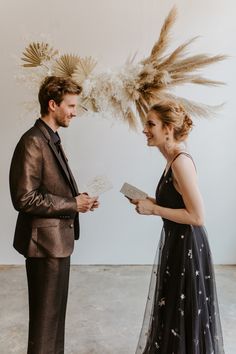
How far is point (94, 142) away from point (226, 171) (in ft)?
4.47

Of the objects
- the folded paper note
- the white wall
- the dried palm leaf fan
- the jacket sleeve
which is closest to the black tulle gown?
the folded paper note

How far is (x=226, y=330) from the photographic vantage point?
2543mm

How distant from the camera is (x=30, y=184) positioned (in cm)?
167

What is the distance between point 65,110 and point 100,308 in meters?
1.69

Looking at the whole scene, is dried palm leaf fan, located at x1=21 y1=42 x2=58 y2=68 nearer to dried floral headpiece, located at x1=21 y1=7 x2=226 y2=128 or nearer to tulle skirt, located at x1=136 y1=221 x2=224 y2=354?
dried floral headpiece, located at x1=21 y1=7 x2=226 y2=128

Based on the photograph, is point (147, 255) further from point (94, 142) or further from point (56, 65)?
point (56, 65)

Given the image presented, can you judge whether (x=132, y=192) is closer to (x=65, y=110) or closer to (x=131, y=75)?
(x=65, y=110)

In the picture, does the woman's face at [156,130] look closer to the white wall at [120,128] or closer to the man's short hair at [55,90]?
the man's short hair at [55,90]

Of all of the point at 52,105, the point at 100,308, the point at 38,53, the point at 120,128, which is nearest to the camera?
the point at 52,105

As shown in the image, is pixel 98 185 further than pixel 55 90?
Yes

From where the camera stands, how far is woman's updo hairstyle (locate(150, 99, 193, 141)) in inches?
68.7

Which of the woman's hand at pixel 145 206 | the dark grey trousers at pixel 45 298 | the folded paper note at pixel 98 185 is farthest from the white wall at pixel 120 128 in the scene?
the dark grey trousers at pixel 45 298

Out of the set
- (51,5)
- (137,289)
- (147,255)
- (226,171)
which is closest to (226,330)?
(137,289)

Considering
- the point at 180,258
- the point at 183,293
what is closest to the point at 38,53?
the point at 180,258
